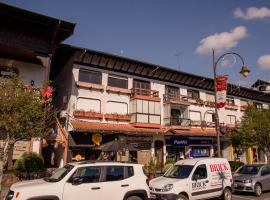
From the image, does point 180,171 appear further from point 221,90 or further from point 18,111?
point 18,111

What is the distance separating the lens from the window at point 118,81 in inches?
1102

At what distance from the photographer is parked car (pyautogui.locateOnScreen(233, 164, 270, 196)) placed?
53.9 feet

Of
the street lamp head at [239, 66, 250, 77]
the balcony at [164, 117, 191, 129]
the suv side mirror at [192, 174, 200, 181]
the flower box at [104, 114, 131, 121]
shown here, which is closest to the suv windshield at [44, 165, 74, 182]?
the suv side mirror at [192, 174, 200, 181]

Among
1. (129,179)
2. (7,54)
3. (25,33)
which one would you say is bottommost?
(129,179)

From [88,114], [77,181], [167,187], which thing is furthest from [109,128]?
[77,181]

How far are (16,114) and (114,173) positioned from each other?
5.25m

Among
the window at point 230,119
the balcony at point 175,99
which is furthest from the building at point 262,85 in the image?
the balcony at point 175,99

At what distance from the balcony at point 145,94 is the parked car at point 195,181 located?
14.9 metres

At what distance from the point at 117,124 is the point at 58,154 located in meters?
6.01

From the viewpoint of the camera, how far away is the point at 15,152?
2116cm

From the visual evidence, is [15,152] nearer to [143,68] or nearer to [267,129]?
[143,68]

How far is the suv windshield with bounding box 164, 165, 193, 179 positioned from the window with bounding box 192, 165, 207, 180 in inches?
11.3

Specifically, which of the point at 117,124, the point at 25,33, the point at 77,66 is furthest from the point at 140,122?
the point at 25,33

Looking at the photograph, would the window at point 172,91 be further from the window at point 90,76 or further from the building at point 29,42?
the building at point 29,42
